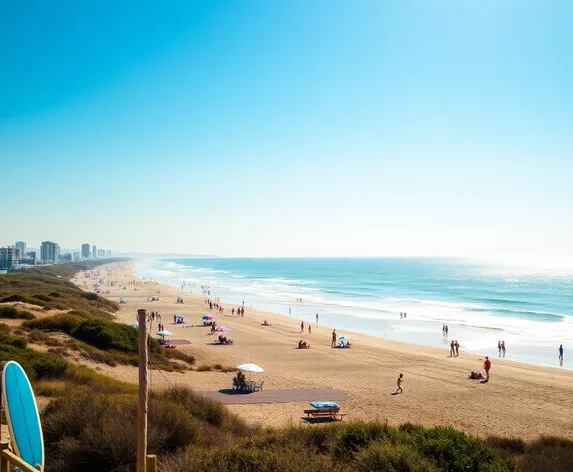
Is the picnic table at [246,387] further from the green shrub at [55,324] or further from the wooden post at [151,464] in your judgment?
the wooden post at [151,464]

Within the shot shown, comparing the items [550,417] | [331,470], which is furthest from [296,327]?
[331,470]

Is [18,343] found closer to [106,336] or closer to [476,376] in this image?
[106,336]

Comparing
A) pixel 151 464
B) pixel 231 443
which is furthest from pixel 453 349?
pixel 151 464

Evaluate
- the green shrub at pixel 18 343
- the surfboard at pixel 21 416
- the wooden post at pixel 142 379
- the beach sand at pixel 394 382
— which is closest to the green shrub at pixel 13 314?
the green shrub at pixel 18 343

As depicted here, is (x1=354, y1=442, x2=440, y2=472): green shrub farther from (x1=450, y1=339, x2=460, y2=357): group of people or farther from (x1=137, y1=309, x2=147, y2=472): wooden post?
(x1=450, y1=339, x2=460, y2=357): group of people

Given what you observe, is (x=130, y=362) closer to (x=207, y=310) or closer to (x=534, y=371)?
(x=534, y=371)
